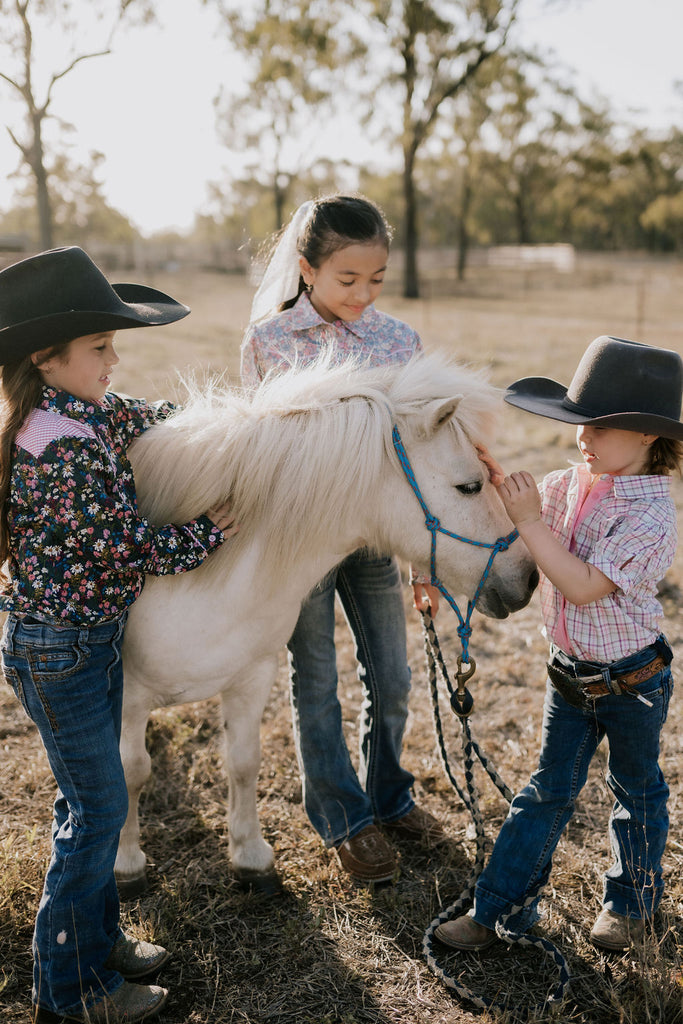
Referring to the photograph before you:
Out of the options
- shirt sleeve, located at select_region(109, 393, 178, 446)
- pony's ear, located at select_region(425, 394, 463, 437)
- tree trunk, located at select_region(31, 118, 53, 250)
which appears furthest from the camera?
tree trunk, located at select_region(31, 118, 53, 250)

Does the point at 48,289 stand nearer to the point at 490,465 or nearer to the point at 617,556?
the point at 490,465

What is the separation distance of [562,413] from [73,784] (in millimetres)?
1645

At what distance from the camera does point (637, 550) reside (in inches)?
75.7

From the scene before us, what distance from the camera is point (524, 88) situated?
29.1 m

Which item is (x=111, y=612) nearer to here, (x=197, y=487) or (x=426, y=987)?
(x=197, y=487)

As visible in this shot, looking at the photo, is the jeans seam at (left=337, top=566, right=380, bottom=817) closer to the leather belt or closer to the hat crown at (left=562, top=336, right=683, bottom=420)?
the leather belt

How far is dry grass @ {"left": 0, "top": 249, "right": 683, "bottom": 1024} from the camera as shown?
2088mm

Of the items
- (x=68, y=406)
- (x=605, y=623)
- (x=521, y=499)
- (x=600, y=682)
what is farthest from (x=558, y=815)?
(x=68, y=406)

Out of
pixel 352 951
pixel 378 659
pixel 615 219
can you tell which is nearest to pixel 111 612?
pixel 378 659

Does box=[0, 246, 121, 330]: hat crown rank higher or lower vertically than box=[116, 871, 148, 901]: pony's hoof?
higher

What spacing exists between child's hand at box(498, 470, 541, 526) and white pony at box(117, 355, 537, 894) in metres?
0.09

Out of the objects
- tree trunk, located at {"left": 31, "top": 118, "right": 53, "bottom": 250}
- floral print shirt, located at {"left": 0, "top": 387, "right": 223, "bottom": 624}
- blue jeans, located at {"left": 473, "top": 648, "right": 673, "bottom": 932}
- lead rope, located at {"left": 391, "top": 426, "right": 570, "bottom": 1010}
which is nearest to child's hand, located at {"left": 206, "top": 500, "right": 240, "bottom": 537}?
floral print shirt, located at {"left": 0, "top": 387, "right": 223, "bottom": 624}

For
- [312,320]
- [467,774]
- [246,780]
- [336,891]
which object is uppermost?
[312,320]

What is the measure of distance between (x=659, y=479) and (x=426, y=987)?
5.27ft
